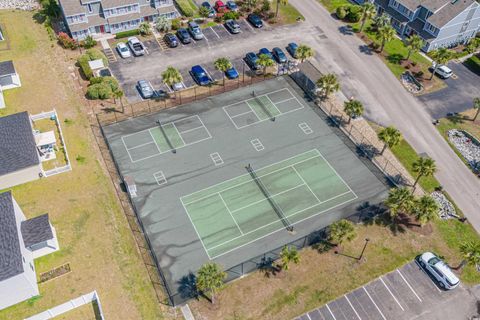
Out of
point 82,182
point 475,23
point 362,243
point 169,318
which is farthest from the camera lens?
point 475,23

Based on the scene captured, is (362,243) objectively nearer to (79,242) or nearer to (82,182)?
(79,242)

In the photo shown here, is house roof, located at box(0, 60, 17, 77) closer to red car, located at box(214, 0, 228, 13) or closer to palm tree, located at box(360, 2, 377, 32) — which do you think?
red car, located at box(214, 0, 228, 13)

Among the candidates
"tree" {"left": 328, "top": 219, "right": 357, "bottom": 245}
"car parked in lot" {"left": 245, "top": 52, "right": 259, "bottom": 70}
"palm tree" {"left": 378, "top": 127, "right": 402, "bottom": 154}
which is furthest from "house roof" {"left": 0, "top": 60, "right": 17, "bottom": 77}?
"palm tree" {"left": 378, "top": 127, "right": 402, "bottom": 154}

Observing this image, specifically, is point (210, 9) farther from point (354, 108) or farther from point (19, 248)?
point (19, 248)

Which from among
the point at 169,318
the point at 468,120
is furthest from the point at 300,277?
the point at 468,120

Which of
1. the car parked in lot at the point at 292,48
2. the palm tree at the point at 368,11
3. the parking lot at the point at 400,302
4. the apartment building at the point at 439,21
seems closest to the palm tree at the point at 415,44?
the apartment building at the point at 439,21

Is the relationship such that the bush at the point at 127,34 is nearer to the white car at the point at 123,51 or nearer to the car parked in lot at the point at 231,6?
the white car at the point at 123,51

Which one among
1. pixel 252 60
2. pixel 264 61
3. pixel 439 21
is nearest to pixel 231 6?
pixel 252 60
